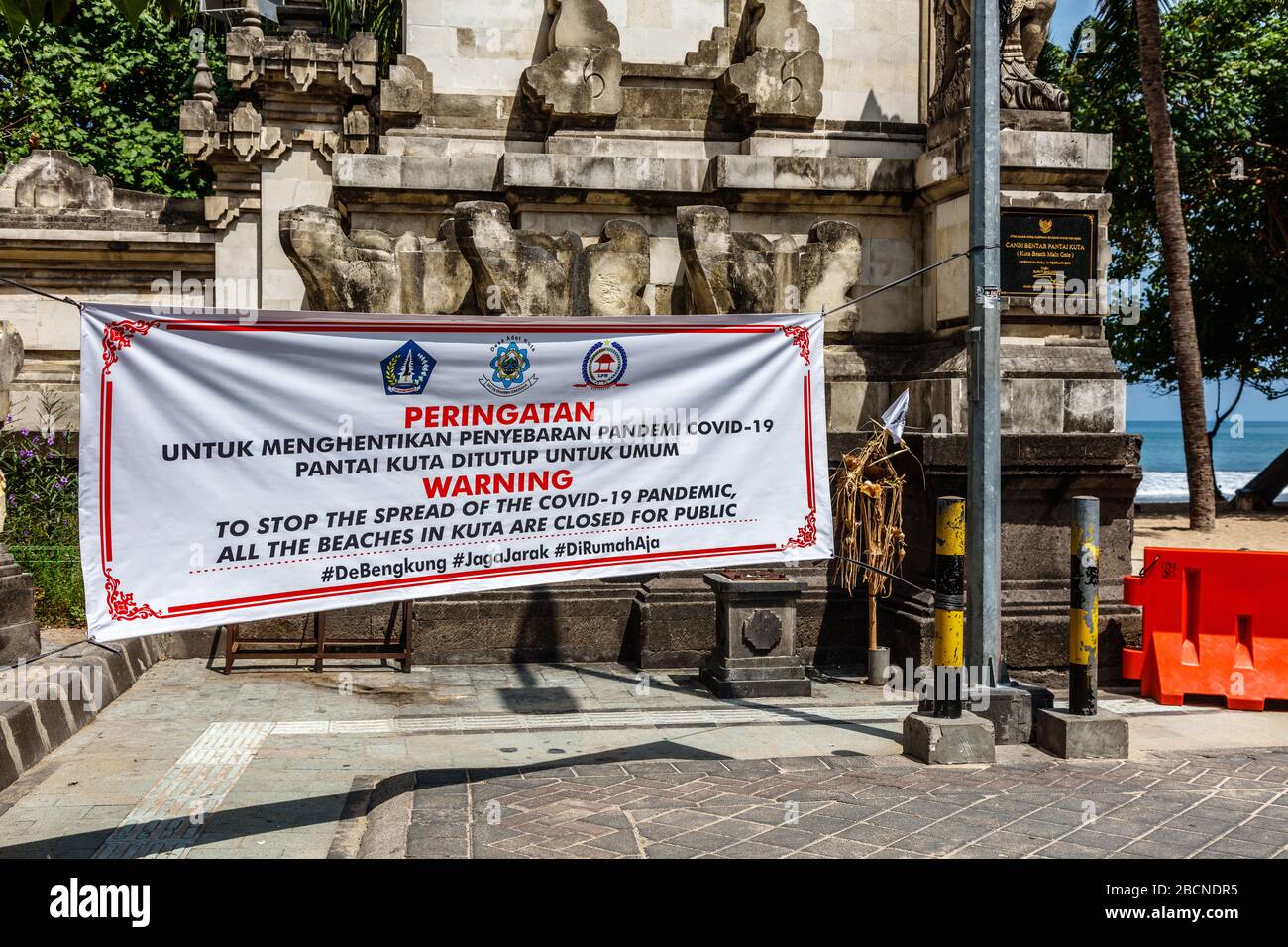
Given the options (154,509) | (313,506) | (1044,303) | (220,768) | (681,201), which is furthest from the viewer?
(681,201)

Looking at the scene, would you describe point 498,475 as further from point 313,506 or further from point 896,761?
point 896,761

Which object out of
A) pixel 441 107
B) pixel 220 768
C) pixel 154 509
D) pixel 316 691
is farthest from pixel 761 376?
pixel 441 107

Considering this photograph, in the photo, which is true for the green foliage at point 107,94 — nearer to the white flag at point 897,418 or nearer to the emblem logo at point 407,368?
the white flag at point 897,418

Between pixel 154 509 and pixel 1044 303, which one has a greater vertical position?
pixel 1044 303

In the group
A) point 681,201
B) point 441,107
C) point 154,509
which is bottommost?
point 154,509

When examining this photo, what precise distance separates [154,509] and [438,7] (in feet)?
24.7

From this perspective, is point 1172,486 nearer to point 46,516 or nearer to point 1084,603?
point 46,516

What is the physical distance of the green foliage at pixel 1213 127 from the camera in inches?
949

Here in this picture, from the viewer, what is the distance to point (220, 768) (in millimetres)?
7051

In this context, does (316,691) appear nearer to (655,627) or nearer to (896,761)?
(655,627)

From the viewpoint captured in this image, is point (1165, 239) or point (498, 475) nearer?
point (498, 475)

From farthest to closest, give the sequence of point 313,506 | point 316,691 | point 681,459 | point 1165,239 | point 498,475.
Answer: point 1165,239 < point 316,691 < point 681,459 < point 498,475 < point 313,506

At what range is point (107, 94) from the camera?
25672 mm

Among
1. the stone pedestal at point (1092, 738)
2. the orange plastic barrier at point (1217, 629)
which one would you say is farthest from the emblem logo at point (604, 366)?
the orange plastic barrier at point (1217, 629)
